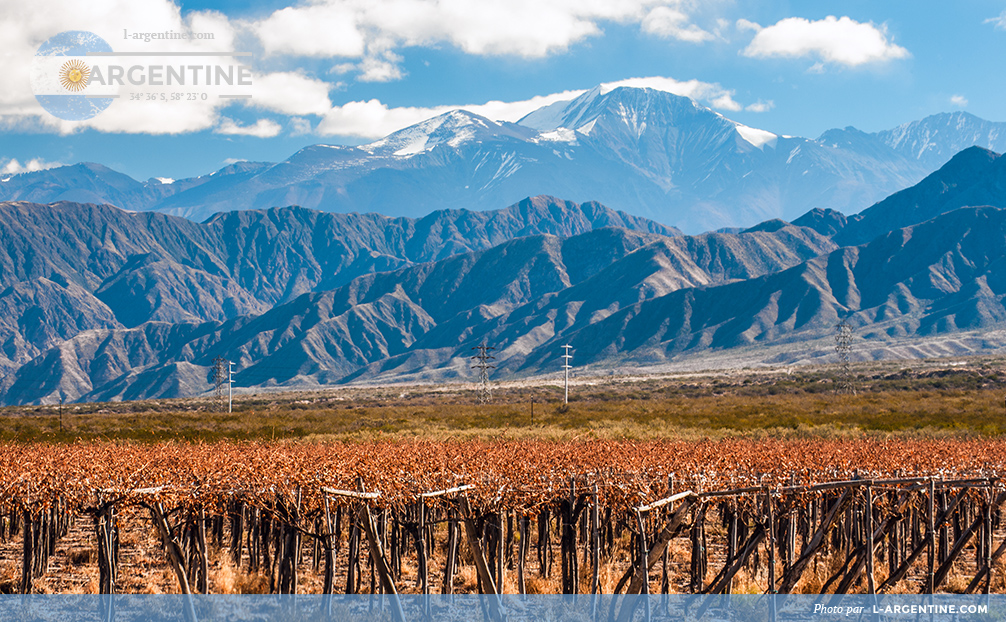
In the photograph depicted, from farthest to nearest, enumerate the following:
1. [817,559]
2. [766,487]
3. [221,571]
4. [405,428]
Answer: [405,428] → [817,559] → [221,571] → [766,487]

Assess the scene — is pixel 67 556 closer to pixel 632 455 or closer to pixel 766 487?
pixel 632 455

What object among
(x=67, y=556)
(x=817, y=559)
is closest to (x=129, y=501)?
(x=67, y=556)

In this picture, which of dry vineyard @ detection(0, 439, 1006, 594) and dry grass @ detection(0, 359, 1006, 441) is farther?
dry grass @ detection(0, 359, 1006, 441)

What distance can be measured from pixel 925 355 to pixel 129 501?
178m

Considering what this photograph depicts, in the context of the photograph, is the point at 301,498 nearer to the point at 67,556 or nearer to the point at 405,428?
the point at 67,556

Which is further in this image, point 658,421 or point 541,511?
point 658,421

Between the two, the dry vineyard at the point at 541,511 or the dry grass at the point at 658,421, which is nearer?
the dry vineyard at the point at 541,511

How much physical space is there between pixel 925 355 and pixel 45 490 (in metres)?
178

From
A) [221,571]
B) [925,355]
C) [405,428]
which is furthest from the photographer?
[925,355]

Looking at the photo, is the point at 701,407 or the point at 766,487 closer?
the point at 766,487

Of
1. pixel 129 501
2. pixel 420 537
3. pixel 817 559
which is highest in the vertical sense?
pixel 129 501

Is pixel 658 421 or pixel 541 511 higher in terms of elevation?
pixel 541 511

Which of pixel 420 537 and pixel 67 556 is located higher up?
pixel 420 537

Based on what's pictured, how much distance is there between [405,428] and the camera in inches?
2199
